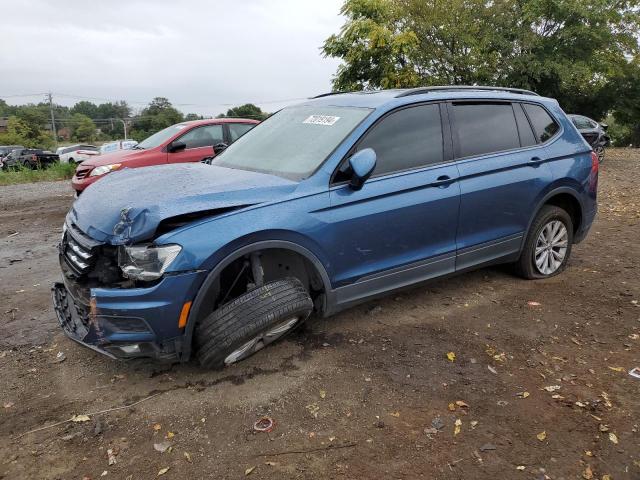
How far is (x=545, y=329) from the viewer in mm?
3994

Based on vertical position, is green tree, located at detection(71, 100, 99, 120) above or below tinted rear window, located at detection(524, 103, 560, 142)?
above

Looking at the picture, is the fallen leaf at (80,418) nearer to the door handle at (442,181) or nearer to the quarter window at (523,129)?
the door handle at (442,181)

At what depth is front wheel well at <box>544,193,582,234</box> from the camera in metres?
4.93

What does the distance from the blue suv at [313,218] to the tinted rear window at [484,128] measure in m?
0.01

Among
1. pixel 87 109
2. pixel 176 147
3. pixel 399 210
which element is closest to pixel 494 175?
pixel 399 210

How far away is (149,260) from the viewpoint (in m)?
2.91

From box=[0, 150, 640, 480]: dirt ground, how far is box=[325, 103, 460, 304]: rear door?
1.57 ft

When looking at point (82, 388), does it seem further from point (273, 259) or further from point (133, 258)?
point (273, 259)

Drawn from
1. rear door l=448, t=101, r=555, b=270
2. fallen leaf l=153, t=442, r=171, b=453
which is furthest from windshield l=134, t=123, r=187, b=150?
fallen leaf l=153, t=442, r=171, b=453

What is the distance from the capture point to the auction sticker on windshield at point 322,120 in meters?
3.90

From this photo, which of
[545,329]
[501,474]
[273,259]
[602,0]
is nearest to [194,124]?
[273,259]

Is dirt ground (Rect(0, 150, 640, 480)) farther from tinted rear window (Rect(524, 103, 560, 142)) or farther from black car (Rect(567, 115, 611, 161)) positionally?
black car (Rect(567, 115, 611, 161))

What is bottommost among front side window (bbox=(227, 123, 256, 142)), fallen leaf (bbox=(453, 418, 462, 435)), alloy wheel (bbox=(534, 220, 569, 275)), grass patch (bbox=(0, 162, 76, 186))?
fallen leaf (bbox=(453, 418, 462, 435))

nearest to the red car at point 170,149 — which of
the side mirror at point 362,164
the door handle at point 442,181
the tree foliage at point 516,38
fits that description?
the door handle at point 442,181
